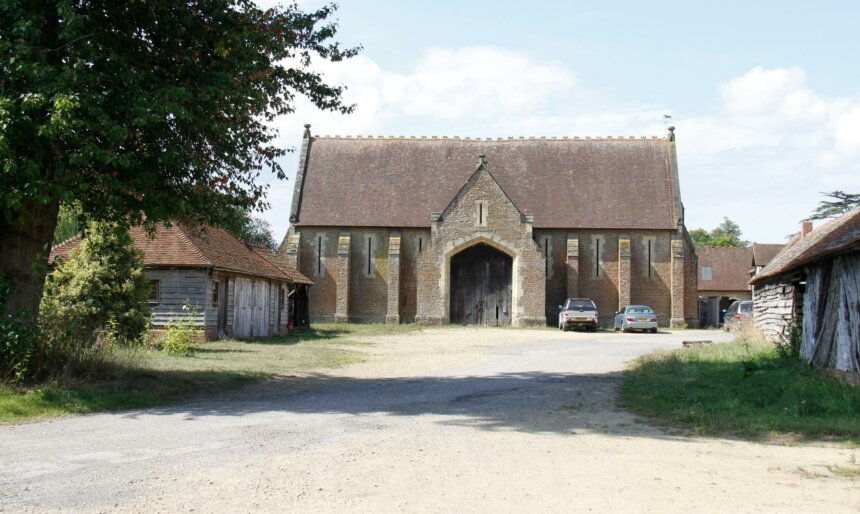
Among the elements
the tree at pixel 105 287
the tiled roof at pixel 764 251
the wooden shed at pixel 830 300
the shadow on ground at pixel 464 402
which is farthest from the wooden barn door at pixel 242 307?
the tiled roof at pixel 764 251

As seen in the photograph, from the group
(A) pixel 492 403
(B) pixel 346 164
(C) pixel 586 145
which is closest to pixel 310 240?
(B) pixel 346 164

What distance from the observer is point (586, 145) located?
160 ft

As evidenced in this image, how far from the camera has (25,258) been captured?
44.3 ft

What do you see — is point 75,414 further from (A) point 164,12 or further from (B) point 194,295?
(B) point 194,295

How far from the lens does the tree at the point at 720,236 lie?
306 ft

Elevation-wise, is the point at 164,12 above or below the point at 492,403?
above

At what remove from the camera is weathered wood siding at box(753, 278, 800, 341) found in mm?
19344

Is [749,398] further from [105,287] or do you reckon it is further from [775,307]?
[105,287]

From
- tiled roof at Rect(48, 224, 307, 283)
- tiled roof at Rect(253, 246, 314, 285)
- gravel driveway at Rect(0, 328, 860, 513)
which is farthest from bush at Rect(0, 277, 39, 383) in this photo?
tiled roof at Rect(253, 246, 314, 285)

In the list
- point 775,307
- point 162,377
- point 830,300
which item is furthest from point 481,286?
point 162,377

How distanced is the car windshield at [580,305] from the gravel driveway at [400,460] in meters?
25.8

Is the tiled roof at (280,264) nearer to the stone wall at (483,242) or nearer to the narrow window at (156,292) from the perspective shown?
the stone wall at (483,242)

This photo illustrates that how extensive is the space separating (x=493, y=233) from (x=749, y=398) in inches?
1177

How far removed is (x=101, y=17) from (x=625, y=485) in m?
11.4
